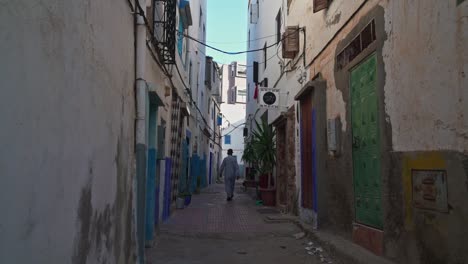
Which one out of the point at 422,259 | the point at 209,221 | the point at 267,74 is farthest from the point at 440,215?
the point at 267,74

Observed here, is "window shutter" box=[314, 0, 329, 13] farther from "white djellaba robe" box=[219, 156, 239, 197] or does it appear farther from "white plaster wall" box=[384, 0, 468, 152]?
"white djellaba robe" box=[219, 156, 239, 197]

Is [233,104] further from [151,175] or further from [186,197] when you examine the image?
[151,175]

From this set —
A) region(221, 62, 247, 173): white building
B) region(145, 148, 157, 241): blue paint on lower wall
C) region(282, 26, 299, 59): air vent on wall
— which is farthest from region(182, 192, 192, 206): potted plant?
region(221, 62, 247, 173): white building

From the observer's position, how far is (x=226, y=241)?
22.9 feet

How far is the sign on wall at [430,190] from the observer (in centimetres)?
336

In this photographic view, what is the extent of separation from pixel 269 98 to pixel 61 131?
28.1 feet

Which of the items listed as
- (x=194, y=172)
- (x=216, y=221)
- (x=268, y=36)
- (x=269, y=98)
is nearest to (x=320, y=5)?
(x=269, y=98)

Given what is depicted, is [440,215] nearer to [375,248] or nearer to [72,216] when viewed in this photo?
[375,248]

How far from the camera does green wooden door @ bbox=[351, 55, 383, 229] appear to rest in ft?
16.2

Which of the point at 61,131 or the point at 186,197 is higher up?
the point at 61,131

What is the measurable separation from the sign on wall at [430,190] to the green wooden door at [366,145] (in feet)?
3.27

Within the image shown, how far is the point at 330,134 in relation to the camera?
647 centimetres

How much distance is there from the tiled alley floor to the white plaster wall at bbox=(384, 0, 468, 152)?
254 centimetres

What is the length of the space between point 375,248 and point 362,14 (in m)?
2.95
